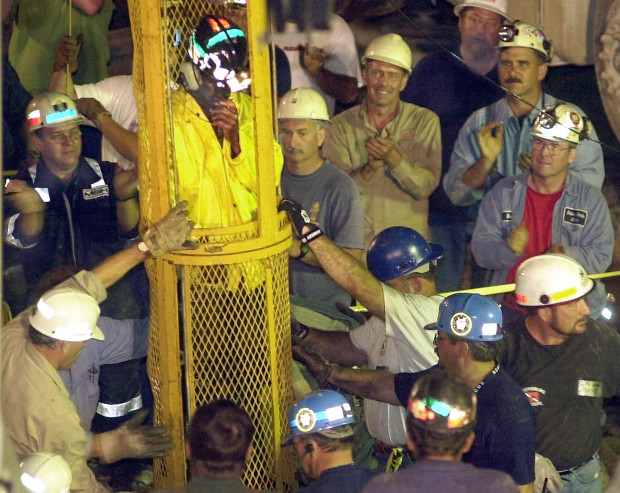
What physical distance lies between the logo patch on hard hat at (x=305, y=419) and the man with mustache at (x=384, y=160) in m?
3.82

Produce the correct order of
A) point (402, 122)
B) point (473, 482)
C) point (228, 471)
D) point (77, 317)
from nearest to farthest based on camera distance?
point (473, 482)
point (228, 471)
point (77, 317)
point (402, 122)

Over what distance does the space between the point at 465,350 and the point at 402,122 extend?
373cm

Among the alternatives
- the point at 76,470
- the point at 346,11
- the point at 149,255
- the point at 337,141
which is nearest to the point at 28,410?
the point at 76,470

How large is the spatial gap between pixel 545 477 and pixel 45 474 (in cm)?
271

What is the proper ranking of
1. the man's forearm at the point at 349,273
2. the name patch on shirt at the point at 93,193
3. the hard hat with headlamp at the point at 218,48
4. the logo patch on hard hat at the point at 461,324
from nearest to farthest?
the hard hat with headlamp at the point at 218,48 → the logo patch on hard hat at the point at 461,324 → the man's forearm at the point at 349,273 → the name patch on shirt at the point at 93,193

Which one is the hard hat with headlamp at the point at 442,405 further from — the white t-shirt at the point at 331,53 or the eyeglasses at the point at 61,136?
the white t-shirt at the point at 331,53

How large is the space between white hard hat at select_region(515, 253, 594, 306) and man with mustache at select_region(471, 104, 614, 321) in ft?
6.14

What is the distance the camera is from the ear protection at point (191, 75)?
18.2 ft

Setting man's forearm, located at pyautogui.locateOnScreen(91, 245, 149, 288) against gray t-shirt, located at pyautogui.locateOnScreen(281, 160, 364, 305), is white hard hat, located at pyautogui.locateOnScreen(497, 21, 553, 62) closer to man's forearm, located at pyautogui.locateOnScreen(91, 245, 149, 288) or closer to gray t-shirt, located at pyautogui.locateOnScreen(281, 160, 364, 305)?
gray t-shirt, located at pyautogui.locateOnScreen(281, 160, 364, 305)

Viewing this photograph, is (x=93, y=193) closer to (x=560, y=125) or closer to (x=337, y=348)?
(x=337, y=348)

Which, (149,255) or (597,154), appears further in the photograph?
(597,154)

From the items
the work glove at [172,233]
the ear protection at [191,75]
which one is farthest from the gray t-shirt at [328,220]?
the work glove at [172,233]

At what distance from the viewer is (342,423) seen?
5.29 metres

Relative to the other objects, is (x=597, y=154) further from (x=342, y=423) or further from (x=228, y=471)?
(x=228, y=471)
